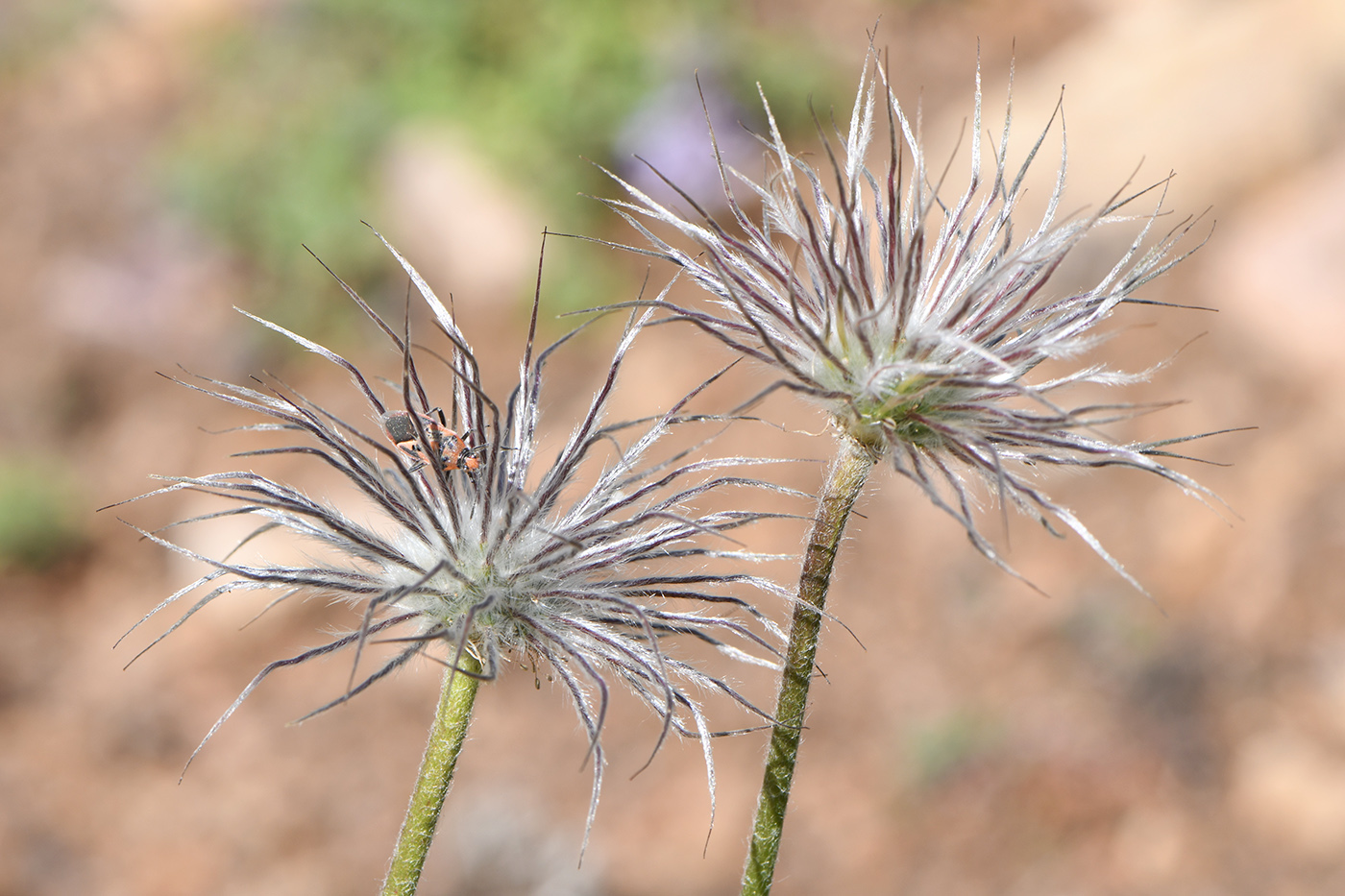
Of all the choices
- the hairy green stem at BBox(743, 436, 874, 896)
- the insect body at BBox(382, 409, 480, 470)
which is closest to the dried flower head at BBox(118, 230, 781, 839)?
the insect body at BBox(382, 409, 480, 470)

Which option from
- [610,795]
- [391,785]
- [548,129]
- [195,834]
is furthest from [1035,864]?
[548,129]

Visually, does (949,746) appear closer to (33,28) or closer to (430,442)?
(430,442)

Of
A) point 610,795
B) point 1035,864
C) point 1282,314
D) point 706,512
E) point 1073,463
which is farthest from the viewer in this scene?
point 1282,314

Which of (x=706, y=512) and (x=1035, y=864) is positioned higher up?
(x=1035, y=864)

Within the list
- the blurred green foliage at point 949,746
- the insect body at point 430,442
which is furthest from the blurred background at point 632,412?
the insect body at point 430,442

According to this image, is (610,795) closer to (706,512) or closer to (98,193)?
(706,512)

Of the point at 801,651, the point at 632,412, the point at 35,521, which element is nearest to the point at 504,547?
the point at 801,651
